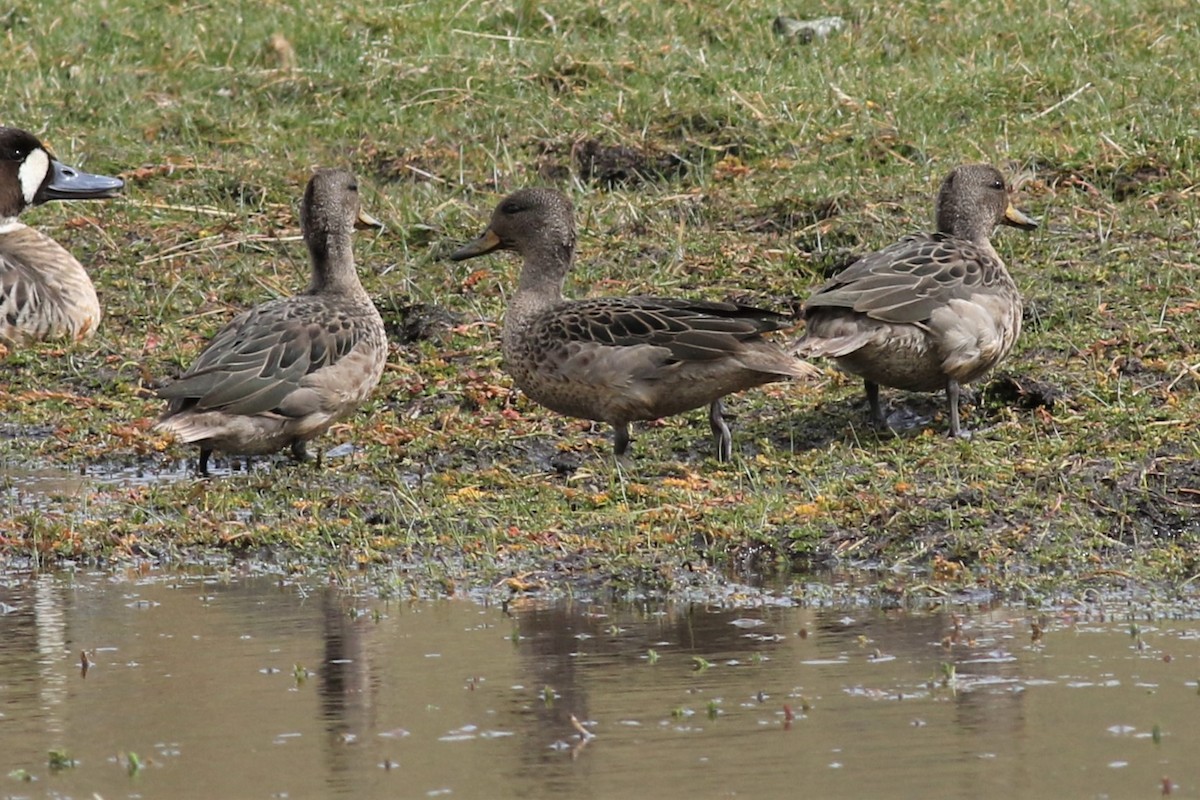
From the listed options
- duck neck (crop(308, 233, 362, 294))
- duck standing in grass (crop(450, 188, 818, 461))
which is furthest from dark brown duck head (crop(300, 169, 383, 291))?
duck standing in grass (crop(450, 188, 818, 461))

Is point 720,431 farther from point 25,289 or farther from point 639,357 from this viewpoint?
point 25,289

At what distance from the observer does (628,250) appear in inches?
393

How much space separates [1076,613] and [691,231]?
4.65m

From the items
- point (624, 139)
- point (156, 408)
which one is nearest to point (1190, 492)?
point (156, 408)

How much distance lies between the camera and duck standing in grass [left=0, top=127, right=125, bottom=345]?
9.69 m

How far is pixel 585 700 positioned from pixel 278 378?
3.14 m

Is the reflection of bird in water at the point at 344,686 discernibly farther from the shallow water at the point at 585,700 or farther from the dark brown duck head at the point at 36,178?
the dark brown duck head at the point at 36,178

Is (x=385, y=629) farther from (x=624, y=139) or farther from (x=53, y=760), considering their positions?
(x=624, y=139)

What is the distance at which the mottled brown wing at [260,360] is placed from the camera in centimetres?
769

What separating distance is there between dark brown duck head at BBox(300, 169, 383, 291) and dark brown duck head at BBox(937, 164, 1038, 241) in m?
2.40

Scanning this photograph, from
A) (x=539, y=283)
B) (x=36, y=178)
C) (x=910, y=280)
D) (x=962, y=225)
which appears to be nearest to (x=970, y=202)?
(x=962, y=225)

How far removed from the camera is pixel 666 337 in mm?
7539

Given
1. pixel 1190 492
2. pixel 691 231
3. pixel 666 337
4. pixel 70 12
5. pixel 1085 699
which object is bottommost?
pixel 1085 699

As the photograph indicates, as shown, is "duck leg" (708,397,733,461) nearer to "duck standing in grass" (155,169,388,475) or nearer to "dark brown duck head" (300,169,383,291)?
"duck standing in grass" (155,169,388,475)
